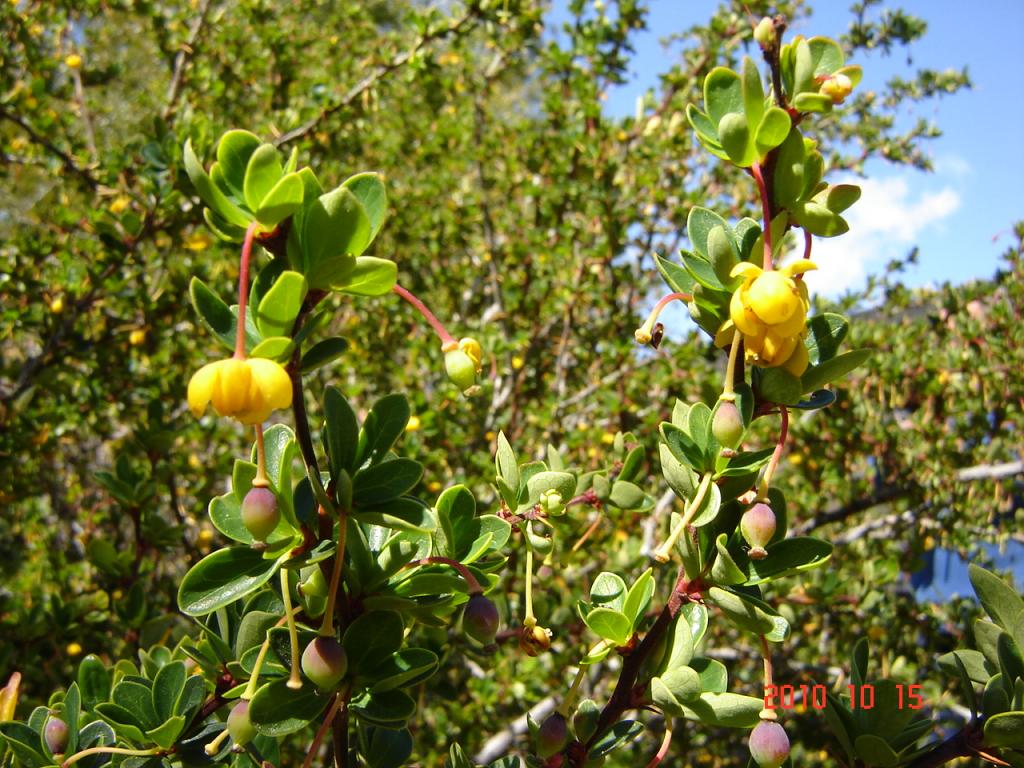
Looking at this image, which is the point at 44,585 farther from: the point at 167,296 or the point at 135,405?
the point at 167,296

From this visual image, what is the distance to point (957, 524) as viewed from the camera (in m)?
2.72

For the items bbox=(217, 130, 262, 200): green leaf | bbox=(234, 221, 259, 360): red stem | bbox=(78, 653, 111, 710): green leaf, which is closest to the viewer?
bbox=(234, 221, 259, 360): red stem

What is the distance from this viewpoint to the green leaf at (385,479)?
0.74 metres

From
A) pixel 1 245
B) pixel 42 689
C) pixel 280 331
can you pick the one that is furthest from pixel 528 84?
pixel 280 331

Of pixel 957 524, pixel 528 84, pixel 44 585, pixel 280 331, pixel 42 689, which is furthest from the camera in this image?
pixel 528 84

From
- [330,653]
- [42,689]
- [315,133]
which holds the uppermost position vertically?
[315,133]

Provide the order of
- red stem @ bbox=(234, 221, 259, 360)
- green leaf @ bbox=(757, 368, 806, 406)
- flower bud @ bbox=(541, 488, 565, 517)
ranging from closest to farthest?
red stem @ bbox=(234, 221, 259, 360) → green leaf @ bbox=(757, 368, 806, 406) → flower bud @ bbox=(541, 488, 565, 517)

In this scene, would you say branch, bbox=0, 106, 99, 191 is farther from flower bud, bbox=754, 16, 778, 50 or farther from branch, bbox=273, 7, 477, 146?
flower bud, bbox=754, 16, 778, 50

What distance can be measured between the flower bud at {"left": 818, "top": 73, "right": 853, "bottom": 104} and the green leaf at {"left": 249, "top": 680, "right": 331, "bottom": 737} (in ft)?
2.66

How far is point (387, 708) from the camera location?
0.80 meters

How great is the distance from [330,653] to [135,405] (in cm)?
215

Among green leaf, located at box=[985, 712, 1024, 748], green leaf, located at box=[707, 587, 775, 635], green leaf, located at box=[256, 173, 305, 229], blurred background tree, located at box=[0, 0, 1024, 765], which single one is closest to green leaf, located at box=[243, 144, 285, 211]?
green leaf, located at box=[256, 173, 305, 229]

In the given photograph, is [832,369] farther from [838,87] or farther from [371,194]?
[371,194]

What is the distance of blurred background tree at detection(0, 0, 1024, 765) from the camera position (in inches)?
85.7
